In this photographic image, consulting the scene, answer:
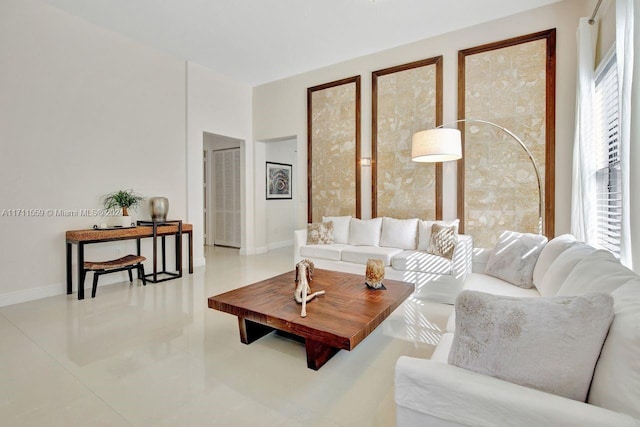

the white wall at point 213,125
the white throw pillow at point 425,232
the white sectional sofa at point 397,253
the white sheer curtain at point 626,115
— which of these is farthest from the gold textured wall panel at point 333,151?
the white sheer curtain at point 626,115

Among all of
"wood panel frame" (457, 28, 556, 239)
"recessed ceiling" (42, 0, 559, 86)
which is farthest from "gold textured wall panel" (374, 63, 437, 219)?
"wood panel frame" (457, 28, 556, 239)

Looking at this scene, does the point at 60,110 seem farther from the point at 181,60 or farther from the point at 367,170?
the point at 367,170

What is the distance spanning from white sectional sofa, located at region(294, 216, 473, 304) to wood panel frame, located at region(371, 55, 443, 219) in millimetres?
406

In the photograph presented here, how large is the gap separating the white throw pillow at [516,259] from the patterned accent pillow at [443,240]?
68 cm

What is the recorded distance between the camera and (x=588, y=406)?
88 cm

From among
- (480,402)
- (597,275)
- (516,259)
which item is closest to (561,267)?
(597,275)

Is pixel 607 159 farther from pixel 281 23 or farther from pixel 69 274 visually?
pixel 69 274

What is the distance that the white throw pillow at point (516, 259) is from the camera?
2.50 m

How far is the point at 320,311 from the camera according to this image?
83.5 inches

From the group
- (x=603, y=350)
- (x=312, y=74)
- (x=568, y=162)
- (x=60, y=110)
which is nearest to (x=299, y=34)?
(x=312, y=74)

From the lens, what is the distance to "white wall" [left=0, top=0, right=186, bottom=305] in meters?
3.37

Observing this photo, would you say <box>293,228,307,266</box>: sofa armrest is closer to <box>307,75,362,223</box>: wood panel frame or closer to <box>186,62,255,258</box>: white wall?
<box>307,75,362,223</box>: wood panel frame

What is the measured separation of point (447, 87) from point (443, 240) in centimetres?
213

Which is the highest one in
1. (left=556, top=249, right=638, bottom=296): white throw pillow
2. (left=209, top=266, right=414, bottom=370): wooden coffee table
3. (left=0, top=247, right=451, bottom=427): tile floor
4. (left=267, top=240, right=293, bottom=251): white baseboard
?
(left=556, top=249, right=638, bottom=296): white throw pillow
